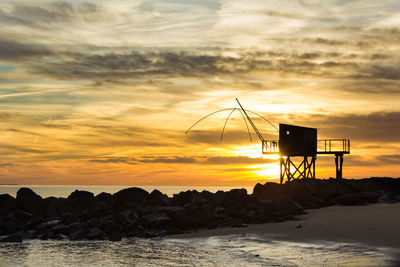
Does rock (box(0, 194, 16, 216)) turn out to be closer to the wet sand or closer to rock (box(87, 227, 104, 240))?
rock (box(87, 227, 104, 240))

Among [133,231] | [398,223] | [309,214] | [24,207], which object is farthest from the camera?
[24,207]

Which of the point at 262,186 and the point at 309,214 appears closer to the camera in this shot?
the point at 309,214

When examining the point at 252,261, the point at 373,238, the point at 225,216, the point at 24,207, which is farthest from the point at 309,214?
the point at 24,207

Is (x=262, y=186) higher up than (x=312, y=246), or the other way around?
(x=262, y=186)

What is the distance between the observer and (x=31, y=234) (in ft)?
95.4

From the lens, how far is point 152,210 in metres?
30.8

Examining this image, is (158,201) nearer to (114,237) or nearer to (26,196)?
(114,237)

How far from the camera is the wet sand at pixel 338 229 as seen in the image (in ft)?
70.8

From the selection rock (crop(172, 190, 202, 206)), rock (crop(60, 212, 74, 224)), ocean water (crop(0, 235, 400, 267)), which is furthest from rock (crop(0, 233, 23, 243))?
rock (crop(172, 190, 202, 206))

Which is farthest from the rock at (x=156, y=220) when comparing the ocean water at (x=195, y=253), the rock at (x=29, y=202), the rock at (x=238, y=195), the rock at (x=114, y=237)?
the rock at (x=29, y=202)

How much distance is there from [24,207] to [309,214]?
65.5 ft

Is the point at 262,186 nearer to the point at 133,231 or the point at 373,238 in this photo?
the point at 133,231

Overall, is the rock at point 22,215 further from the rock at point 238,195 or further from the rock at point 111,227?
the rock at point 238,195

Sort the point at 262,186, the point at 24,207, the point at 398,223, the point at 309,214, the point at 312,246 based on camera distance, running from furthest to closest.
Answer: the point at 262,186 < the point at 24,207 < the point at 309,214 < the point at 398,223 < the point at 312,246
